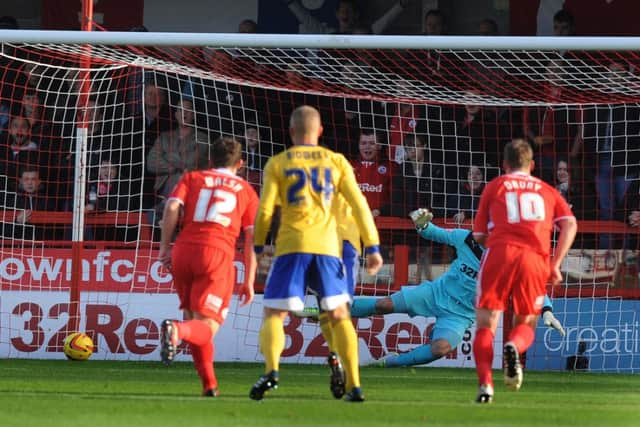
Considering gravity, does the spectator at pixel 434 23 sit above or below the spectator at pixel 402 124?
above

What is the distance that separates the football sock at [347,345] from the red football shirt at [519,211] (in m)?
1.33

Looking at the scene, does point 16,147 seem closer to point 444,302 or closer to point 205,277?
point 444,302

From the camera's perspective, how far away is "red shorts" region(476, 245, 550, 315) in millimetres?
9328

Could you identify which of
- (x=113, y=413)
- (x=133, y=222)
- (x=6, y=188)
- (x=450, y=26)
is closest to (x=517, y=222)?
(x=113, y=413)

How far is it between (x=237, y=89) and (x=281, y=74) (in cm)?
78

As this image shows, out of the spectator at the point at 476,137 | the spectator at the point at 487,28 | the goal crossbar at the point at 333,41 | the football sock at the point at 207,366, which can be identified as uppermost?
the spectator at the point at 487,28

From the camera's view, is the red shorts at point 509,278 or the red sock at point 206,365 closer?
the red sock at point 206,365

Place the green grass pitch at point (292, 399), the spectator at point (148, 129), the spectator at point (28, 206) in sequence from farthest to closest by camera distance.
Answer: the spectator at point (148, 129) → the spectator at point (28, 206) → the green grass pitch at point (292, 399)

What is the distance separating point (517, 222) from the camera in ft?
30.8

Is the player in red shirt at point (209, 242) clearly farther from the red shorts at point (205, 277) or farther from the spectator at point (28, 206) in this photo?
the spectator at point (28, 206)

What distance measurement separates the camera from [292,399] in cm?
929

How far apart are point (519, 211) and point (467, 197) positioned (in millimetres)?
5781

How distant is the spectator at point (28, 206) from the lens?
14.7m

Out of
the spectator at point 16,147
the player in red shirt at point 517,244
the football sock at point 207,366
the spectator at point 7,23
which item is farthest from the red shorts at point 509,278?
the spectator at point 7,23
